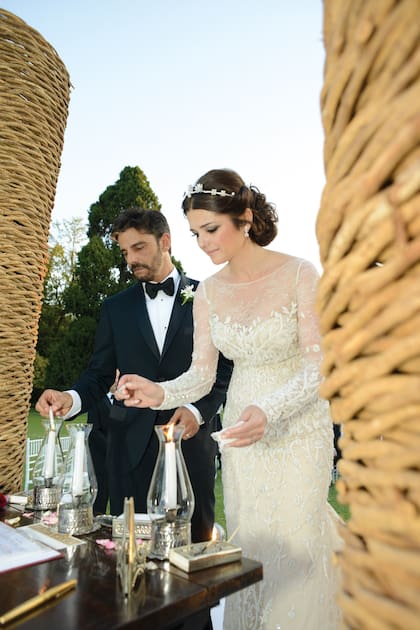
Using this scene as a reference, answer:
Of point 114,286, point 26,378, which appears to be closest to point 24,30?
point 26,378

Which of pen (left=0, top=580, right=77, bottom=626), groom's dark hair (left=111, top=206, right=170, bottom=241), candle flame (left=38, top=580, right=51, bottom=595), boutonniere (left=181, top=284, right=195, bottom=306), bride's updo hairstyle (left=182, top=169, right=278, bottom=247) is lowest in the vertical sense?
candle flame (left=38, top=580, right=51, bottom=595)

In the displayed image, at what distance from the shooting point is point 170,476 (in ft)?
5.21

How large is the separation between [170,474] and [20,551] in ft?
1.60

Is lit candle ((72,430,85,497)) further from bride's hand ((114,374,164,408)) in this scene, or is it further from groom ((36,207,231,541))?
groom ((36,207,231,541))

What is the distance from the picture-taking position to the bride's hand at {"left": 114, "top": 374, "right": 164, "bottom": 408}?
2041 millimetres

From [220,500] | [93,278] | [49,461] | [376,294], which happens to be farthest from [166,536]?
[93,278]

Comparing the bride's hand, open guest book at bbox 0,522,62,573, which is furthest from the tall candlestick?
the bride's hand

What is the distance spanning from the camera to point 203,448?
3.18 meters

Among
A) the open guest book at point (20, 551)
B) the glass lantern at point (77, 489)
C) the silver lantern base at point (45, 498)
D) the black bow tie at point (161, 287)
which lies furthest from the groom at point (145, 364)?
the open guest book at point (20, 551)

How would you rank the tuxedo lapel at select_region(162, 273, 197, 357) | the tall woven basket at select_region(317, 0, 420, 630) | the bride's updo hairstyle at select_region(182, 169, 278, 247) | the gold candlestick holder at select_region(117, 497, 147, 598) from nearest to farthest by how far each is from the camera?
the tall woven basket at select_region(317, 0, 420, 630), the gold candlestick holder at select_region(117, 497, 147, 598), the bride's updo hairstyle at select_region(182, 169, 278, 247), the tuxedo lapel at select_region(162, 273, 197, 357)

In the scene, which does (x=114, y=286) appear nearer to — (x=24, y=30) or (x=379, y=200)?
(x=24, y=30)

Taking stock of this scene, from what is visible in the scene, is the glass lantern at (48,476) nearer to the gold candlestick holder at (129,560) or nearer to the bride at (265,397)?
the bride at (265,397)

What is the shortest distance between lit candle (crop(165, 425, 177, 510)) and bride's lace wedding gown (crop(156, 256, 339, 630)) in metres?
0.41

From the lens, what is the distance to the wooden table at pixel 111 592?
1.05m
